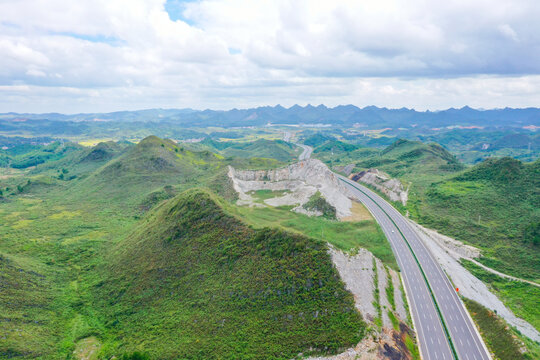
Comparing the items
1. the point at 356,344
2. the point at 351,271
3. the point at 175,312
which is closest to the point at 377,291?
the point at 351,271

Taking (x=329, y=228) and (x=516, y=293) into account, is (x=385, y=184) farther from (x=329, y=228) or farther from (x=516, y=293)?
(x=516, y=293)

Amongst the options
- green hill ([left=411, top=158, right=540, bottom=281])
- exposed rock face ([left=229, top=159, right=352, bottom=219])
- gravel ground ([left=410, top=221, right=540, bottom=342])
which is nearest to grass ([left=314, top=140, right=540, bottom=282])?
green hill ([left=411, top=158, right=540, bottom=281])

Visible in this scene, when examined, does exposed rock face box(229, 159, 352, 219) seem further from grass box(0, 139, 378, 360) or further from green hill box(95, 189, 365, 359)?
green hill box(95, 189, 365, 359)

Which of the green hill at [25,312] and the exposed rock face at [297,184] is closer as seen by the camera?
the green hill at [25,312]

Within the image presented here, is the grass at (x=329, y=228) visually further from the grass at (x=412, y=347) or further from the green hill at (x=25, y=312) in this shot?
the green hill at (x=25, y=312)

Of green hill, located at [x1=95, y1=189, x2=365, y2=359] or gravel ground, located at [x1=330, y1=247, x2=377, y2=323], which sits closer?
green hill, located at [x1=95, y1=189, x2=365, y2=359]

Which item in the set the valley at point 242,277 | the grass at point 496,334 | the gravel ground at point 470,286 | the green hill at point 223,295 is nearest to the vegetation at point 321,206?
the valley at point 242,277
